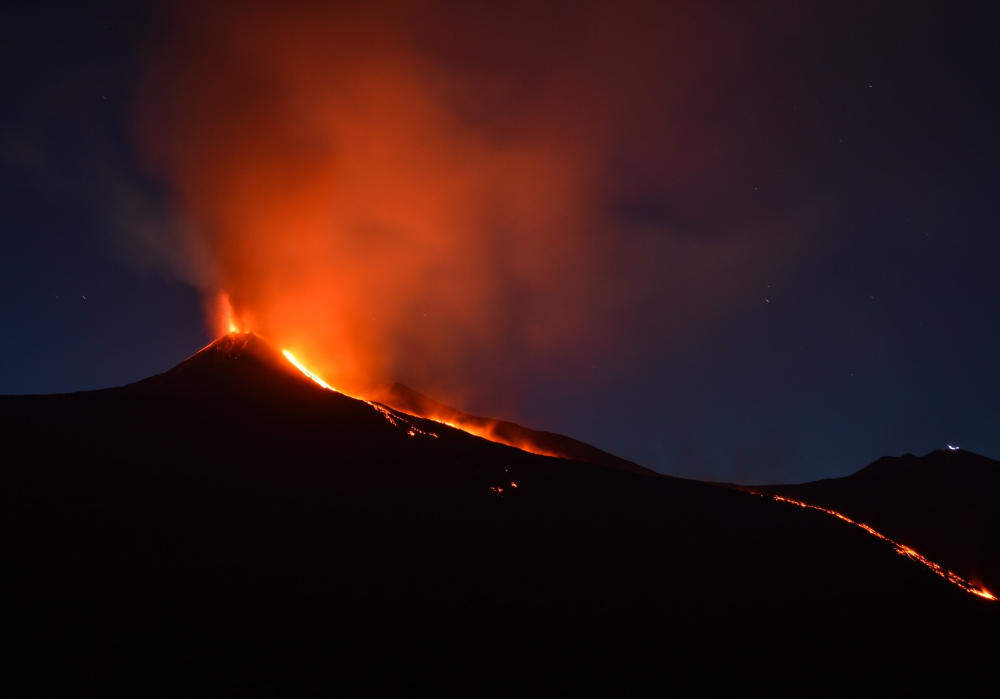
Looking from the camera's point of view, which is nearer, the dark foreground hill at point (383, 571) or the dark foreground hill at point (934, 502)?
the dark foreground hill at point (383, 571)

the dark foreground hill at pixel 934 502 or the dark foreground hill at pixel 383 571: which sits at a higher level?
the dark foreground hill at pixel 934 502

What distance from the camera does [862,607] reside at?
21188mm

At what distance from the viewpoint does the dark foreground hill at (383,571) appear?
12469mm

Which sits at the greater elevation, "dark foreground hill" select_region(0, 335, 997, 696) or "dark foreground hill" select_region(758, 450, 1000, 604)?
"dark foreground hill" select_region(758, 450, 1000, 604)

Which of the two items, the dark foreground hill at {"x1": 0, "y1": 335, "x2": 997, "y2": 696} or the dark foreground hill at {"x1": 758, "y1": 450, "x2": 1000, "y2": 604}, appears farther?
→ the dark foreground hill at {"x1": 758, "y1": 450, "x2": 1000, "y2": 604}

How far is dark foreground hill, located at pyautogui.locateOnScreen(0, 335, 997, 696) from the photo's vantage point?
491 inches

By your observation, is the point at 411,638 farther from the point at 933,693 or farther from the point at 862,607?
the point at 862,607

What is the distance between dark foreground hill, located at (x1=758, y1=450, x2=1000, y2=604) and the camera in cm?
4297

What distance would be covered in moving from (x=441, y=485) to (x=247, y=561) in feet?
28.6

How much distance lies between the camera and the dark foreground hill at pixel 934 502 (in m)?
43.0

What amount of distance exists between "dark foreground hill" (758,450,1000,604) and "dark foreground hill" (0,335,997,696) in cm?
2265

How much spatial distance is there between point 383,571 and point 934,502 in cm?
5435

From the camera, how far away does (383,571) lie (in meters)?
16.6

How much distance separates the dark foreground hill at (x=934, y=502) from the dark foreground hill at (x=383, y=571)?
22.7 meters
